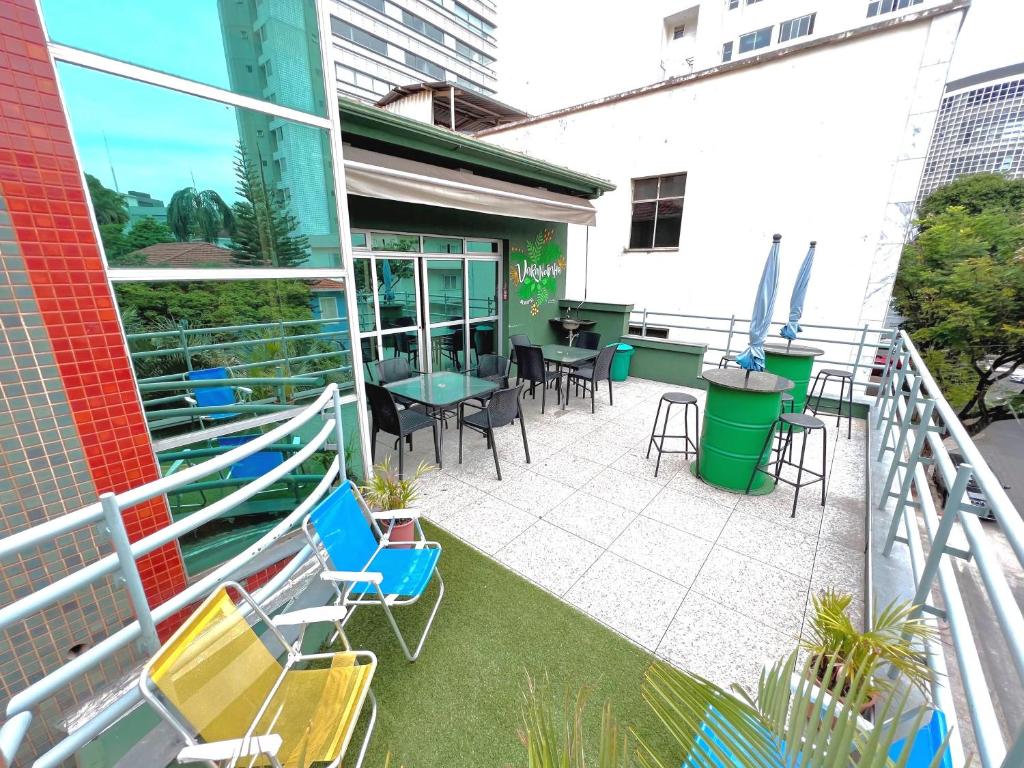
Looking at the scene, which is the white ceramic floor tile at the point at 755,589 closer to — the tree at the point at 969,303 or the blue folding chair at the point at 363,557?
the blue folding chair at the point at 363,557

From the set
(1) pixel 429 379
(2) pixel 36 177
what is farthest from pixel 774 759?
(1) pixel 429 379

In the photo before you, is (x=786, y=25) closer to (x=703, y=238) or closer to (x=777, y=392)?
(x=703, y=238)

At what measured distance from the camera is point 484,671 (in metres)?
2.15

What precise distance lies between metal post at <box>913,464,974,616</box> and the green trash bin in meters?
5.53

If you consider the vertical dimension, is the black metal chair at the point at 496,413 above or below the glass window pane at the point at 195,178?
below

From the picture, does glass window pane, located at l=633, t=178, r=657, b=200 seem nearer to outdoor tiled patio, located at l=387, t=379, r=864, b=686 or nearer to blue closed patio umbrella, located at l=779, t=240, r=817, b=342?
blue closed patio umbrella, located at l=779, t=240, r=817, b=342

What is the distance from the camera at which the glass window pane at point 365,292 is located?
16.3 feet

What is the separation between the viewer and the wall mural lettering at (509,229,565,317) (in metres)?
7.02

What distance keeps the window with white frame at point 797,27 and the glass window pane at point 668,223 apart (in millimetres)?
18249

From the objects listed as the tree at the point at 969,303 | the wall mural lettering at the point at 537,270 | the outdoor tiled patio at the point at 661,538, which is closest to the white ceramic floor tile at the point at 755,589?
the outdoor tiled patio at the point at 661,538

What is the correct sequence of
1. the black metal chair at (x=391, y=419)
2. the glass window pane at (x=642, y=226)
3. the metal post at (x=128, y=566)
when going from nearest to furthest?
1. the metal post at (x=128, y=566)
2. the black metal chair at (x=391, y=419)
3. the glass window pane at (x=642, y=226)

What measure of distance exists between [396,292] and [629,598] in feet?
14.8

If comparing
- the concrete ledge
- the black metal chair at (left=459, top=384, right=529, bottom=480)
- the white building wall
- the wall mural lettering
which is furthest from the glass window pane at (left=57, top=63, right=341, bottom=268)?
the white building wall

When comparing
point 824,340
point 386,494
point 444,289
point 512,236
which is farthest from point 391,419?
point 824,340
